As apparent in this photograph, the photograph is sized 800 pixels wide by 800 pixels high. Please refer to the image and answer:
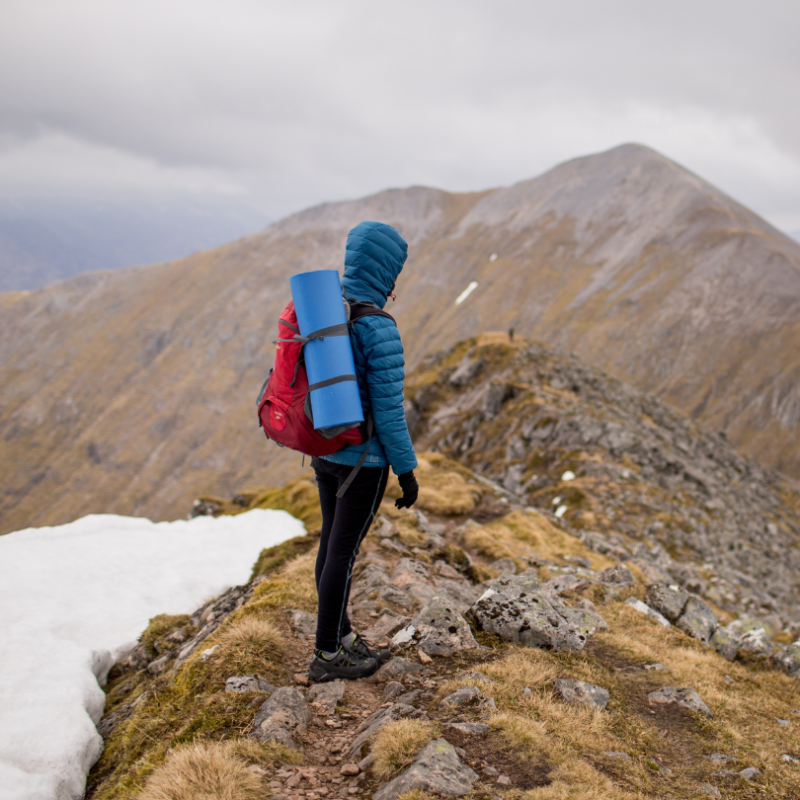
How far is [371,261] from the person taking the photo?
622cm

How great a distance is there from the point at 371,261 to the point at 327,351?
1.29 m

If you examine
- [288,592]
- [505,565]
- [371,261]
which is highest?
[371,261]

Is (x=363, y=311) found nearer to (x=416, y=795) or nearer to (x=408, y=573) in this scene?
(x=416, y=795)

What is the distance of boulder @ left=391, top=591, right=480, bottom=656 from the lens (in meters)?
7.25

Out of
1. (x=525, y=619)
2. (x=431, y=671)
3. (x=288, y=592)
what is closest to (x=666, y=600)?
(x=525, y=619)

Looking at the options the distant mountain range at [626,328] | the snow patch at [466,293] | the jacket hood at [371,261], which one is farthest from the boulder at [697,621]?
the snow patch at [466,293]

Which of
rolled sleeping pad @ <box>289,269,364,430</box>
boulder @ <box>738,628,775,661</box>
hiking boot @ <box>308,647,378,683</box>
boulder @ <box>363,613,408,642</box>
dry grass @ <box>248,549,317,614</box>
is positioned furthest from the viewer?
boulder @ <box>738,628,775,661</box>

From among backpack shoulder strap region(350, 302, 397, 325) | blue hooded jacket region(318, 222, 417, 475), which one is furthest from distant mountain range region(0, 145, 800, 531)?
backpack shoulder strap region(350, 302, 397, 325)

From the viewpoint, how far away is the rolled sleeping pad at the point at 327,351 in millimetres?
5711

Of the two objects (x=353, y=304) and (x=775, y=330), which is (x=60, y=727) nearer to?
(x=353, y=304)

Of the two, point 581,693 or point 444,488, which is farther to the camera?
point 444,488

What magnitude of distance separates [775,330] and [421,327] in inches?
4356

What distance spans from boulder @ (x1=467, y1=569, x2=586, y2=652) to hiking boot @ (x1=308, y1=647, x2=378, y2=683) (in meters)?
2.14

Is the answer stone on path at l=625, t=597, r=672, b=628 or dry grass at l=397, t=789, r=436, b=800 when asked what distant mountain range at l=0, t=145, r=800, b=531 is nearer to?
stone on path at l=625, t=597, r=672, b=628
